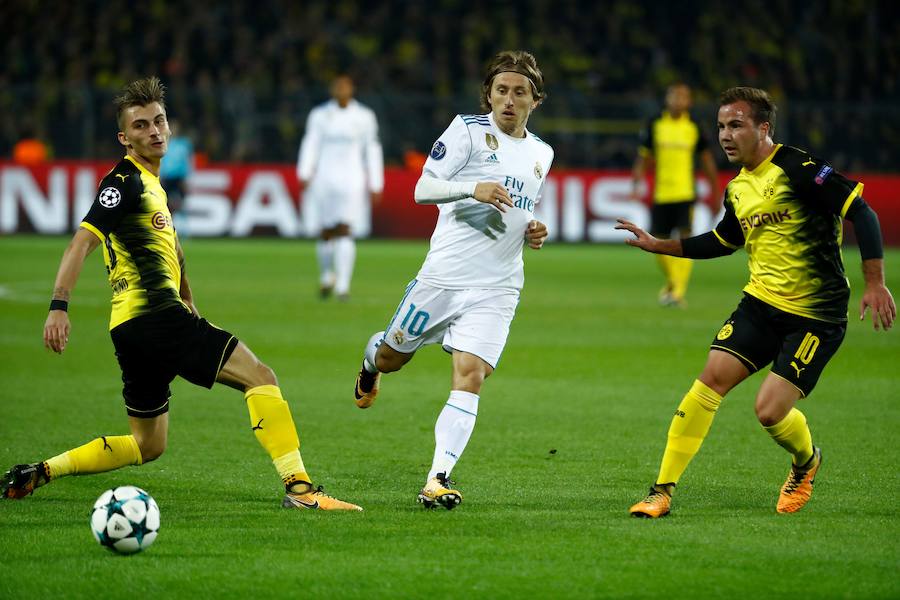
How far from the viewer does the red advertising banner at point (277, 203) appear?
26.3 m

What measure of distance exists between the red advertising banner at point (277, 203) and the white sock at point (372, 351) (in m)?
18.5

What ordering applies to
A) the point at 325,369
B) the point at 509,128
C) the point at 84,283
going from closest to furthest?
the point at 509,128
the point at 325,369
the point at 84,283

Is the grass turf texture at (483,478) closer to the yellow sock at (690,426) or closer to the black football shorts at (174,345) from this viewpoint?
the yellow sock at (690,426)

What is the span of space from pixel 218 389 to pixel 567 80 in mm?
20449

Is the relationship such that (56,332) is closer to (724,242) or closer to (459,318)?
(459,318)

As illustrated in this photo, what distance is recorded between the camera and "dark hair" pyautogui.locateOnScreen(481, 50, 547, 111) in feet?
21.6

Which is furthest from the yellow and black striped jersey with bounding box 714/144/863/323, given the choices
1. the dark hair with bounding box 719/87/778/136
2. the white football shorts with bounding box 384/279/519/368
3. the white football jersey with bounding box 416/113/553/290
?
the white football shorts with bounding box 384/279/519/368

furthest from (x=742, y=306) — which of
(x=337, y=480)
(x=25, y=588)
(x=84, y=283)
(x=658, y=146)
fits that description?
(x=84, y=283)

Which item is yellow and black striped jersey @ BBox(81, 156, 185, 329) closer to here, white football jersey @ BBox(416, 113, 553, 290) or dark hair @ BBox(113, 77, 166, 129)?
dark hair @ BBox(113, 77, 166, 129)

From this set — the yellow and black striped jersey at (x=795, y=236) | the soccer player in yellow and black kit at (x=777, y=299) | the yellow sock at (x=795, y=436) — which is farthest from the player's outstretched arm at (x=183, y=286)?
the yellow sock at (x=795, y=436)

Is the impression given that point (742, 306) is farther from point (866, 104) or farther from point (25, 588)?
point (866, 104)

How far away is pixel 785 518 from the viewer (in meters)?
6.03

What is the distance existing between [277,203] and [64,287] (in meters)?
21.0

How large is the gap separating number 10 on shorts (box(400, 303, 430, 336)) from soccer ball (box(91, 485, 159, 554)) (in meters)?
1.89
